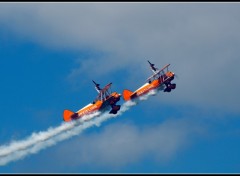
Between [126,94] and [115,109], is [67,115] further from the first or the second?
[126,94]

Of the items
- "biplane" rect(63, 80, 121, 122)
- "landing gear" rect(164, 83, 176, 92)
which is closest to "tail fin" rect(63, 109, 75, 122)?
"biplane" rect(63, 80, 121, 122)

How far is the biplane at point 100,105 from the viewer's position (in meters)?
122

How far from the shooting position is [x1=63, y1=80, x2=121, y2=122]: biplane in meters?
122

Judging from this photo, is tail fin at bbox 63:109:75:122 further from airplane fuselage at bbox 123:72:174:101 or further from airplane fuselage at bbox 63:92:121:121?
airplane fuselage at bbox 123:72:174:101

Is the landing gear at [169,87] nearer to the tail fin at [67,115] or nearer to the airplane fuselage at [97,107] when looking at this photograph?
the airplane fuselage at [97,107]

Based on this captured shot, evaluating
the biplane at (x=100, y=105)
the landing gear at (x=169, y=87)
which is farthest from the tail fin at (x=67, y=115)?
the landing gear at (x=169, y=87)

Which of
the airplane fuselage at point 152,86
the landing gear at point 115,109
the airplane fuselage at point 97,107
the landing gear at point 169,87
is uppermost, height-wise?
the airplane fuselage at point 152,86

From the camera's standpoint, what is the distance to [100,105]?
123062 millimetres

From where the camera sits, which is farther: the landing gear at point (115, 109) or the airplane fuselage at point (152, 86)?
the airplane fuselage at point (152, 86)

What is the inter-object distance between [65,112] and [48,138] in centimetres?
1042

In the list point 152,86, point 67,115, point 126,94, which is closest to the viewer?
point 67,115

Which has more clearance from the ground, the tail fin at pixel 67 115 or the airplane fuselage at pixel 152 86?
the airplane fuselage at pixel 152 86

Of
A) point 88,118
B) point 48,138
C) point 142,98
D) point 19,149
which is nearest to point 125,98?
point 142,98

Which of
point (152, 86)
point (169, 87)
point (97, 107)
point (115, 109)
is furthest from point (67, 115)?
point (169, 87)
